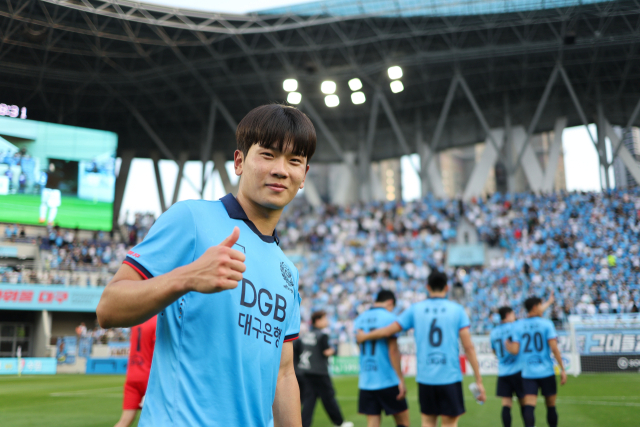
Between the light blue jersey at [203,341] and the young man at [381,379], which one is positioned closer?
the light blue jersey at [203,341]

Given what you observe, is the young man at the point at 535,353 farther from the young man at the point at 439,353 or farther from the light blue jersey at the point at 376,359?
the light blue jersey at the point at 376,359

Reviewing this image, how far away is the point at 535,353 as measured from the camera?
9.47m

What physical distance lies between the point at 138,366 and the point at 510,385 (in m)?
6.22

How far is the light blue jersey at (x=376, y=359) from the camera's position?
27.2 ft

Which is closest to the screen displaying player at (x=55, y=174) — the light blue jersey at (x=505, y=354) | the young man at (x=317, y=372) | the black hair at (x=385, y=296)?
the young man at (x=317, y=372)

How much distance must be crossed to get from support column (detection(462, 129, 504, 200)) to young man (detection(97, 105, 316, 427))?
36.8m

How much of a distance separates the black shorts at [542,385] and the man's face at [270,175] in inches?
327

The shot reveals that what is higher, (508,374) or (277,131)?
(277,131)

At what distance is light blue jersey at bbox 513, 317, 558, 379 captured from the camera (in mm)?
9406

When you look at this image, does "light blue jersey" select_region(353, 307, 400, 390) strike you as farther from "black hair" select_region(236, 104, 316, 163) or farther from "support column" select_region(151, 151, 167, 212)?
"support column" select_region(151, 151, 167, 212)

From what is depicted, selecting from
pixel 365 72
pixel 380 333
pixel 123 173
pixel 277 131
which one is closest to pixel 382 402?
pixel 380 333

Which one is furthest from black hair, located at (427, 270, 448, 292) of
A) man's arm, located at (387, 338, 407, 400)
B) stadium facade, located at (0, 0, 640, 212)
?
stadium facade, located at (0, 0, 640, 212)

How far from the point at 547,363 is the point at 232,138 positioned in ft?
127

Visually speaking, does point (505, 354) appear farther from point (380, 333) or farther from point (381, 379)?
point (380, 333)
